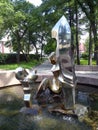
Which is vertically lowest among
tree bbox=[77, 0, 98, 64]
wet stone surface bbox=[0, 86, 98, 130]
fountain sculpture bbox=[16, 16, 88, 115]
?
wet stone surface bbox=[0, 86, 98, 130]

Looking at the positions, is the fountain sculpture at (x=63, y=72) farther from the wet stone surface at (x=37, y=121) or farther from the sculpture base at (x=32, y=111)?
the wet stone surface at (x=37, y=121)

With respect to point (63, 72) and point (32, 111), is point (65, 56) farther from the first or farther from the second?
point (32, 111)

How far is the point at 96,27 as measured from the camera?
23719mm

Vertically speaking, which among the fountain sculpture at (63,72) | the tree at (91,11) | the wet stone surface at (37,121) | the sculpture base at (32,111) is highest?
the tree at (91,11)

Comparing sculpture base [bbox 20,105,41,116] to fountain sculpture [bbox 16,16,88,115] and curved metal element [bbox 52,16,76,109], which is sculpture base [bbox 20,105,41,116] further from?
curved metal element [bbox 52,16,76,109]

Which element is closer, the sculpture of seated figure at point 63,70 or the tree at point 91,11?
the sculpture of seated figure at point 63,70

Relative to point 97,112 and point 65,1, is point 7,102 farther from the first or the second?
point 65,1

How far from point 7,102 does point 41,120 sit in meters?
2.89

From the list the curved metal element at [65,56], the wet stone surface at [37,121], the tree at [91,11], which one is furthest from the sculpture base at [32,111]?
the tree at [91,11]

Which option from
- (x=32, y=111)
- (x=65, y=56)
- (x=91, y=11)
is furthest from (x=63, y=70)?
(x=91, y=11)

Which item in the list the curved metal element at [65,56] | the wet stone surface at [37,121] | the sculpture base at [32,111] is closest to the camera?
the wet stone surface at [37,121]

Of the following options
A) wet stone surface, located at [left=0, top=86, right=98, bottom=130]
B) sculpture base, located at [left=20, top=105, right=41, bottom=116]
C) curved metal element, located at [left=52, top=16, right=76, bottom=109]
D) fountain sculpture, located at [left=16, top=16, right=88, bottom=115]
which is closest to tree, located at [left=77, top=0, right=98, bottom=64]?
fountain sculpture, located at [left=16, top=16, right=88, bottom=115]

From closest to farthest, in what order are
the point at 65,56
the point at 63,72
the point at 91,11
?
the point at 65,56
the point at 63,72
the point at 91,11

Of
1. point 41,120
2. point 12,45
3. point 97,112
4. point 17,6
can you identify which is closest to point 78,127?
point 41,120
